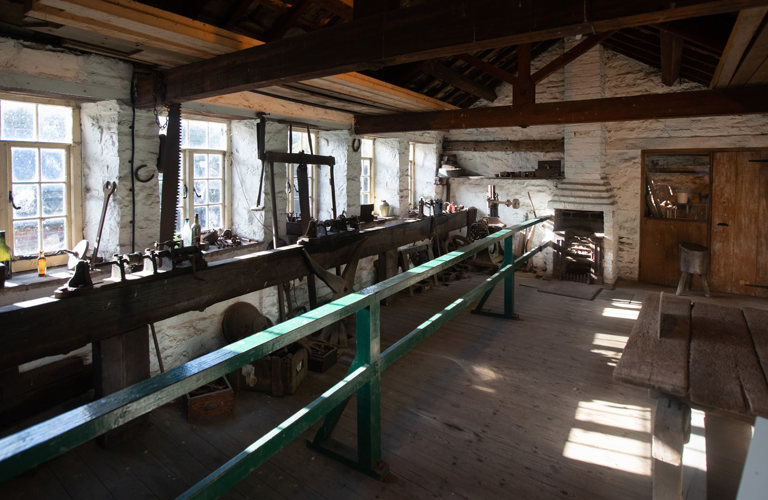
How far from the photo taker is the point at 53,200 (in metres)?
3.98

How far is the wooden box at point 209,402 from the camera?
3.29m

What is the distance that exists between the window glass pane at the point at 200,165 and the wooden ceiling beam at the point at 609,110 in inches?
102

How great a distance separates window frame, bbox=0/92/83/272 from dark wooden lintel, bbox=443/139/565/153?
270 inches

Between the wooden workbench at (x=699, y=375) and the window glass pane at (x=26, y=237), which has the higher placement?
the window glass pane at (x=26, y=237)

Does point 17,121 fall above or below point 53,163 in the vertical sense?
above

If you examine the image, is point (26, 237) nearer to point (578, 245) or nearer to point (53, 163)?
point (53, 163)

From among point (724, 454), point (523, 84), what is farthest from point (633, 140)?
point (724, 454)

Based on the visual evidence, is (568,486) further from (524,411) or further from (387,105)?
(387,105)

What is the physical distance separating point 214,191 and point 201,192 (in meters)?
0.21

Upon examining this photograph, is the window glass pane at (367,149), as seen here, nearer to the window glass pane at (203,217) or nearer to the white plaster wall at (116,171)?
the window glass pane at (203,217)

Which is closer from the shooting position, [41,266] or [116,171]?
[41,266]

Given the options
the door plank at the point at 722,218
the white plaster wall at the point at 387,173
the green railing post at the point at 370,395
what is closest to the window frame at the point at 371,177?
the white plaster wall at the point at 387,173

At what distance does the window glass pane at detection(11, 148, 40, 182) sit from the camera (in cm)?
373

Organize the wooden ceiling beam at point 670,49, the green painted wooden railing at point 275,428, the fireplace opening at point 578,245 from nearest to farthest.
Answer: the green painted wooden railing at point 275,428, the wooden ceiling beam at point 670,49, the fireplace opening at point 578,245
